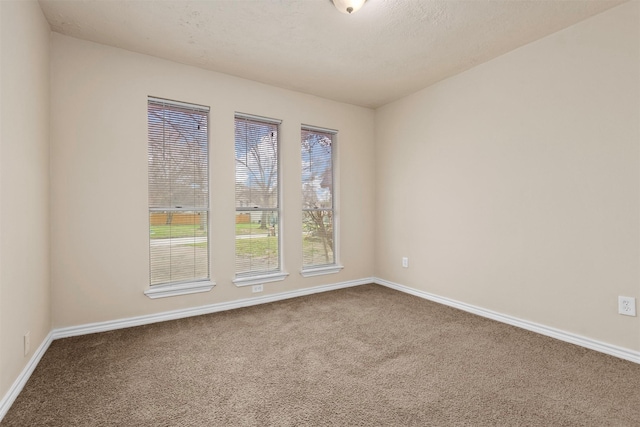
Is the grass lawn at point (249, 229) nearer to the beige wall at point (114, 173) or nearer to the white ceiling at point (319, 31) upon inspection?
the beige wall at point (114, 173)

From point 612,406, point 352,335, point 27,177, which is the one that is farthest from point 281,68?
point 612,406

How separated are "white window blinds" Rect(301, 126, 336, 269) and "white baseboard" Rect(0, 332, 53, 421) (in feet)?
8.45

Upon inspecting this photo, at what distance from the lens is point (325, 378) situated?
200 centimetres

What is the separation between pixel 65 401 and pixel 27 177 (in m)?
1.44

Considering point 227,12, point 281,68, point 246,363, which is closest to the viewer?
point 246,363

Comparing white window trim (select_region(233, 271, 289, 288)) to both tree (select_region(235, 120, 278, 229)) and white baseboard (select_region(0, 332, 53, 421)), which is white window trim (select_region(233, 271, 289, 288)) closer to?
tree (select_region(235, 120, 278, 229))

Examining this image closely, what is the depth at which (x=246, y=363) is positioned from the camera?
2.20 m

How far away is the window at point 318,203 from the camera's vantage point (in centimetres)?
409

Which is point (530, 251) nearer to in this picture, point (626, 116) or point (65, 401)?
point (626, 116)

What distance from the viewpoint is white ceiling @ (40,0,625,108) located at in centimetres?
229

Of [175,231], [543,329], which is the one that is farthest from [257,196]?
[543,329]

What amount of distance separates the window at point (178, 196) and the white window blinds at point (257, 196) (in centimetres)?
37

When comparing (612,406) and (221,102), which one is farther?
(221,102)

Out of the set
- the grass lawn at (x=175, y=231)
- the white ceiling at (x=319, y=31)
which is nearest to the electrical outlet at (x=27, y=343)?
the grass lawn at (x=175, y=231)
